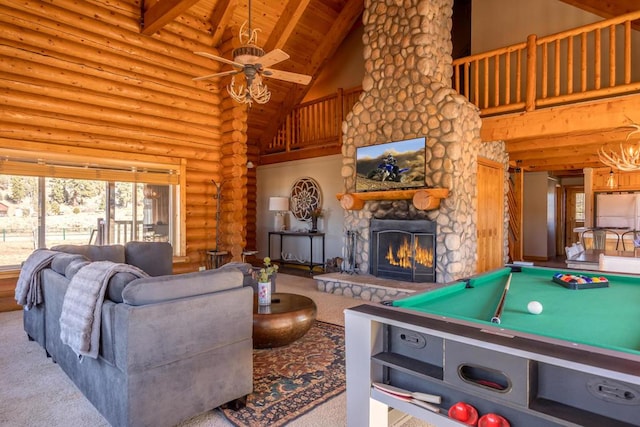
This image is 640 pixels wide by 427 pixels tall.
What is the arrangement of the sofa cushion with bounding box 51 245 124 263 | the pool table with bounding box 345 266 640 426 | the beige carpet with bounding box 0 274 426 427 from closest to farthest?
the pool table with bounding box 345 266 640 426 → the beige carpet with bounding box 0 274 426 427 → the sofa cushion with bounding box 51 245 124 263

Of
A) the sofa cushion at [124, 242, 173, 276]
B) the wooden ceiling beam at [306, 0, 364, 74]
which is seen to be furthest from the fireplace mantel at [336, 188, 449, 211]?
the wooden ceiling beam at [306, 0, 364, 74]

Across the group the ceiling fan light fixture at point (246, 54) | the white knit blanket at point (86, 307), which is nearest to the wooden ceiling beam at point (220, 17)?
the ceiling fan light fixture at point (246, 54)

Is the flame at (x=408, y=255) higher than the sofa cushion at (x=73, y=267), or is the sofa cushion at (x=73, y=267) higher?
the sofa cushion at (x=73, y=267)

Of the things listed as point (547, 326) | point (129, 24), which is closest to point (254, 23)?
point (129, 24)

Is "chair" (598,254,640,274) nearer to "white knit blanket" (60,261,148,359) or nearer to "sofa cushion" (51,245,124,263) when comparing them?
"white knit blanket" (60,261,148,359)

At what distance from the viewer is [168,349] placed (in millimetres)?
2070

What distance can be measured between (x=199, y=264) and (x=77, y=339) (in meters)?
4.88

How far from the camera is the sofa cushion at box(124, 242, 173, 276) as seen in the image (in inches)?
193

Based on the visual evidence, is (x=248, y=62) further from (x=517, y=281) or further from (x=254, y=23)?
(x=254, y=23)

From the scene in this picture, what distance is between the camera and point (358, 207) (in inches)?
239

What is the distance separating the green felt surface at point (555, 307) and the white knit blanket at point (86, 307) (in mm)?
1670

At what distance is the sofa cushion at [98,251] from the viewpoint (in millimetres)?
4288

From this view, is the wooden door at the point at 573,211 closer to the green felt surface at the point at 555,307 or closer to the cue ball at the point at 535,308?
the green felt surface at the point at 555,307

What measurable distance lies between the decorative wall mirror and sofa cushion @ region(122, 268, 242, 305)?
5.99 metres
